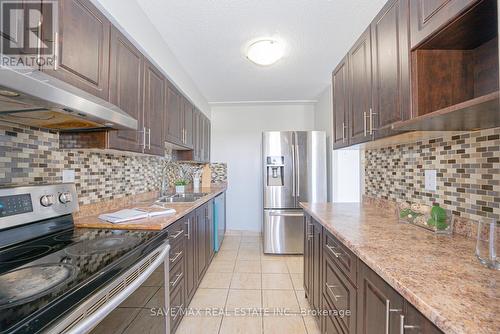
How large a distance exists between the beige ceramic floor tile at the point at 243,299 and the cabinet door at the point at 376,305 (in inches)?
52.3

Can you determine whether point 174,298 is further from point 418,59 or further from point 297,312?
point 418,59

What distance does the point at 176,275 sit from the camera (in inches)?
66.9

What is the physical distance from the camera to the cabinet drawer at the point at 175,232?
5.17 feet

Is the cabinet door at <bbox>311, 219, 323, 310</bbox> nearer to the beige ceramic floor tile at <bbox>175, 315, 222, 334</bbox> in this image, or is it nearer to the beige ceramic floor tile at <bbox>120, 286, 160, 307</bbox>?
the beige ceramic floor tile at <bbox>175, 315, 222, 334</bbox>

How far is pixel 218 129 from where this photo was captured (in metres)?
4.39

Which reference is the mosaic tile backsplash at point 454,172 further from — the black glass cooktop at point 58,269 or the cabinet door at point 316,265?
the black glass cooktop at point 58,269

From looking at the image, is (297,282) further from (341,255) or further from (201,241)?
(341,255)

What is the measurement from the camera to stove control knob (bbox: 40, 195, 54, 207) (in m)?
1.22

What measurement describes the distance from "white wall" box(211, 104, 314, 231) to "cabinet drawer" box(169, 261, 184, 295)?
2512 mm

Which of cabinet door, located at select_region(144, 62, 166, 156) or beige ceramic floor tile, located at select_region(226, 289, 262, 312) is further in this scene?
beige ceramic floor tile, located at select_region(226, 289, 262, 312)

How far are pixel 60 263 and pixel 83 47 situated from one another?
40.3 inches

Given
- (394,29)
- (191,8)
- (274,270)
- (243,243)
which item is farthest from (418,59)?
(243,243)

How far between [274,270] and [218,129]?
2656 mm

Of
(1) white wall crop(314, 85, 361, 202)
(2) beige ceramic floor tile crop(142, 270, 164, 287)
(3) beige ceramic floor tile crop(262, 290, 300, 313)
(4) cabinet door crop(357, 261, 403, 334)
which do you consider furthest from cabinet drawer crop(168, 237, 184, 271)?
(1) white wall crop(314, 85, 361, 202)
